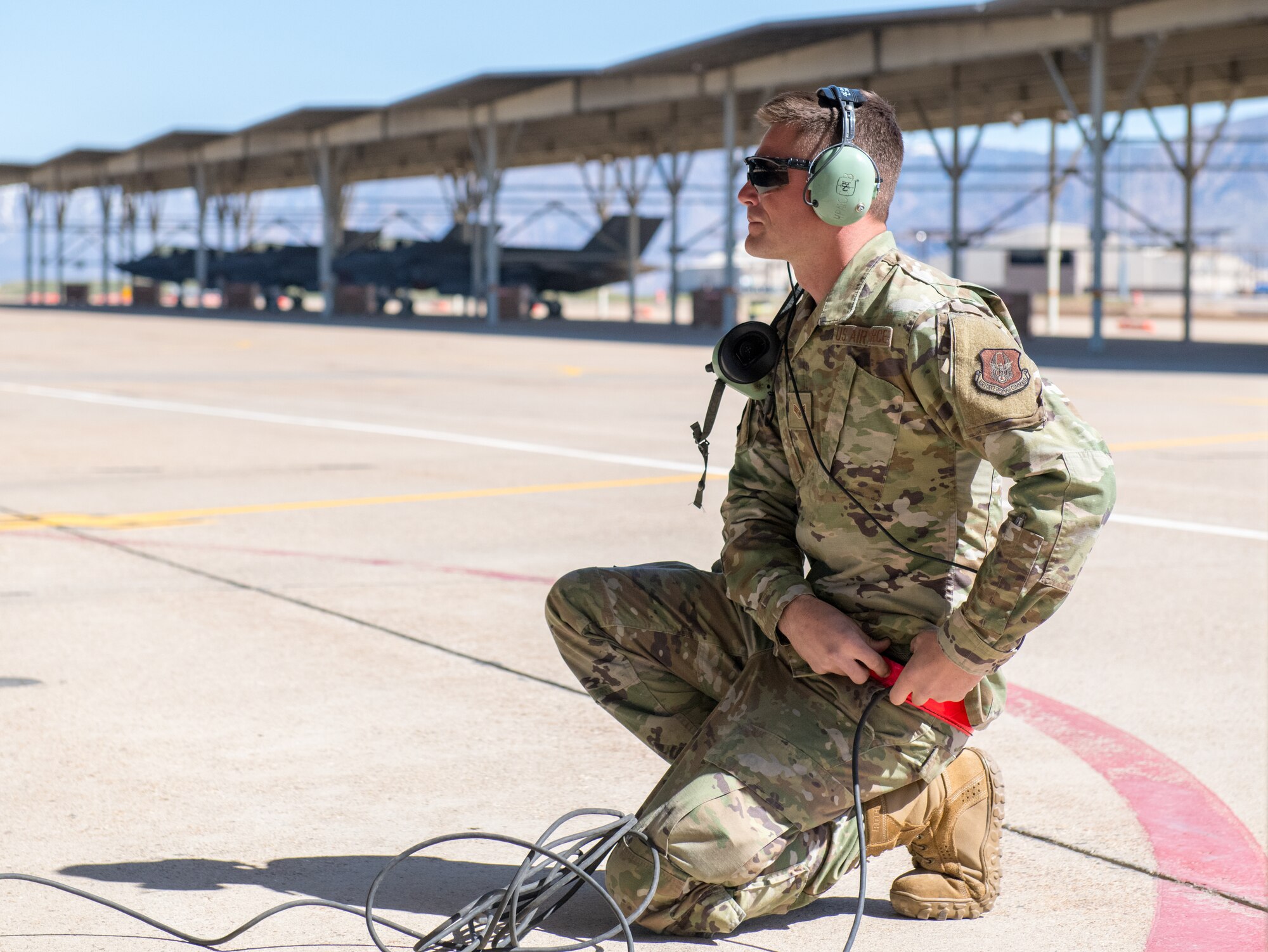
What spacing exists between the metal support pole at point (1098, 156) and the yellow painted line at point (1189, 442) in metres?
13.0

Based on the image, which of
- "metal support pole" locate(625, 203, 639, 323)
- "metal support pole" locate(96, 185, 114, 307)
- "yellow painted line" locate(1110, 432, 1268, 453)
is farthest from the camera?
"metal support pole" locate(96, 185, 114, 307)

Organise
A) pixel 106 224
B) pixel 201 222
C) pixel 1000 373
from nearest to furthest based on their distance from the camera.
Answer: pixel 1000 373, pixel 201 222, pixel 106 224

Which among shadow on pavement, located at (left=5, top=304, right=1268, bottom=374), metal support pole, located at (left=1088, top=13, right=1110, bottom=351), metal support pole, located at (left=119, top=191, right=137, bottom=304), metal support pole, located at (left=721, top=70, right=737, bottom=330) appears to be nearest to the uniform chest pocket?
shadow on pavement, located at (left=5, top=304, right=1268, bottom=374)

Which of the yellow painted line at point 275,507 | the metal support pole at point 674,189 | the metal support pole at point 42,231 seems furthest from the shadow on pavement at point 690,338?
the metal support pole at point 42,231

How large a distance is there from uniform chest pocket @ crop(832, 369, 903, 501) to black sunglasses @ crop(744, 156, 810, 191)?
0.44 m

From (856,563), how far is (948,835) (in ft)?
2.06

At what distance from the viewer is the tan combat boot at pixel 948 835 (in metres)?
3.26

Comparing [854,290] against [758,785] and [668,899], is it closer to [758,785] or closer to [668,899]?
[758,785]

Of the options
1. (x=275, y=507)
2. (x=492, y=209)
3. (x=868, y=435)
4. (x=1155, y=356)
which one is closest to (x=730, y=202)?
(x=492, y=209)

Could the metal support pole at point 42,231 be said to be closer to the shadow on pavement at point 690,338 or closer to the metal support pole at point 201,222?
the metal support pole at point 201,222

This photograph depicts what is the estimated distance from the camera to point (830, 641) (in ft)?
10.1

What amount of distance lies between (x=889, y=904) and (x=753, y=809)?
0.53 meters

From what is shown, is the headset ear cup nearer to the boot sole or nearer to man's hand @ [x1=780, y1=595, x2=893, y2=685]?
man's hand @ [x1=780, y1=595, x2=893, y2=685]

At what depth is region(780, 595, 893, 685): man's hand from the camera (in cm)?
305
